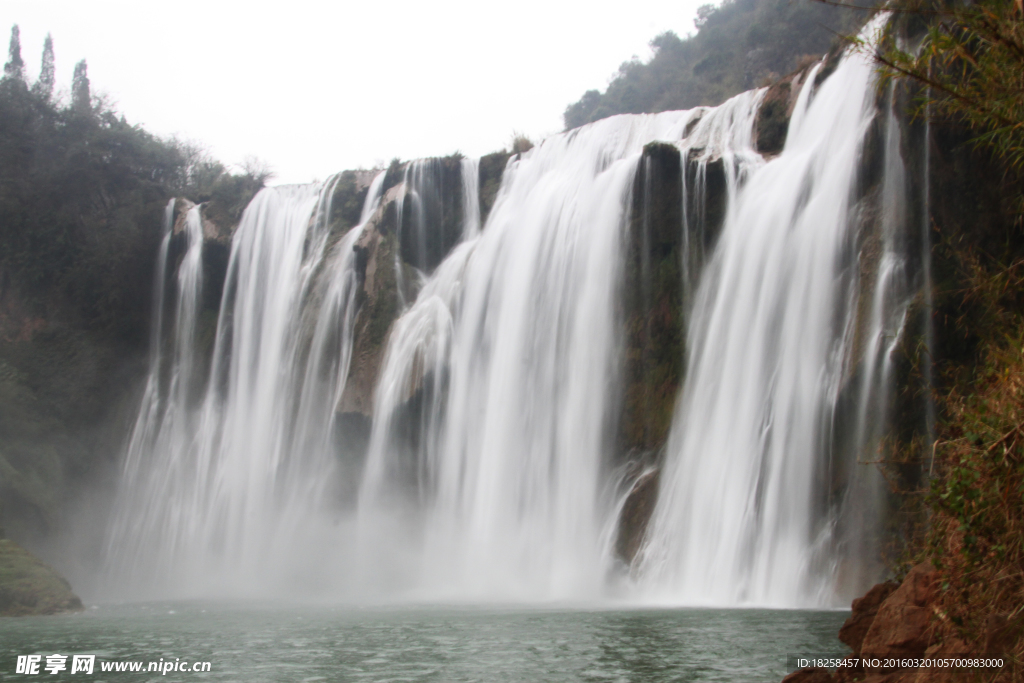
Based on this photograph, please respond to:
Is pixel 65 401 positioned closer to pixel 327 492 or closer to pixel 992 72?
pixel 327 492

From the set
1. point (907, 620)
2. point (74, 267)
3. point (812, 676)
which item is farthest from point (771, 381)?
point (74, 267)

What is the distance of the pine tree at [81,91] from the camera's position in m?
33.7

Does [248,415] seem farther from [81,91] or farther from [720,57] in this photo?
[720,57]

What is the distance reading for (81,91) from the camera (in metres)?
42.7

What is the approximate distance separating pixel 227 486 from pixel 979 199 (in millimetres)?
20215

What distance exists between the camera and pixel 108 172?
31.8 metres

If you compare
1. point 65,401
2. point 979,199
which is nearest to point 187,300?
point 65,401

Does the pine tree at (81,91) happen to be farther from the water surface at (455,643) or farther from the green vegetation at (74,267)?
the water surface at (455,643)

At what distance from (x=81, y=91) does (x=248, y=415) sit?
89.0 feet

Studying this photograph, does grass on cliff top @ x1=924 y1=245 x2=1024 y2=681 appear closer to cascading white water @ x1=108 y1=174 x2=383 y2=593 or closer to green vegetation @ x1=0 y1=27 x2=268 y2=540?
cascading white water @ x1=108 y1=174 x2=383 y2=593

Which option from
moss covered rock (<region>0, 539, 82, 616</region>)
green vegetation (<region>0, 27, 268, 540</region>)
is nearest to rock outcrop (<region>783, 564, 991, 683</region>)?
moss covered rock (<region>0, 539, 82, 616</region>)

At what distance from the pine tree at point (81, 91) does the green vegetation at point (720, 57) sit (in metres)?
27.1

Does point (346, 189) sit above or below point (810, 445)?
above

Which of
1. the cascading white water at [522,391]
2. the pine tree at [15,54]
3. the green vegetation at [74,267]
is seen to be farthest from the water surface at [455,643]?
the pine tree at [15,54]
